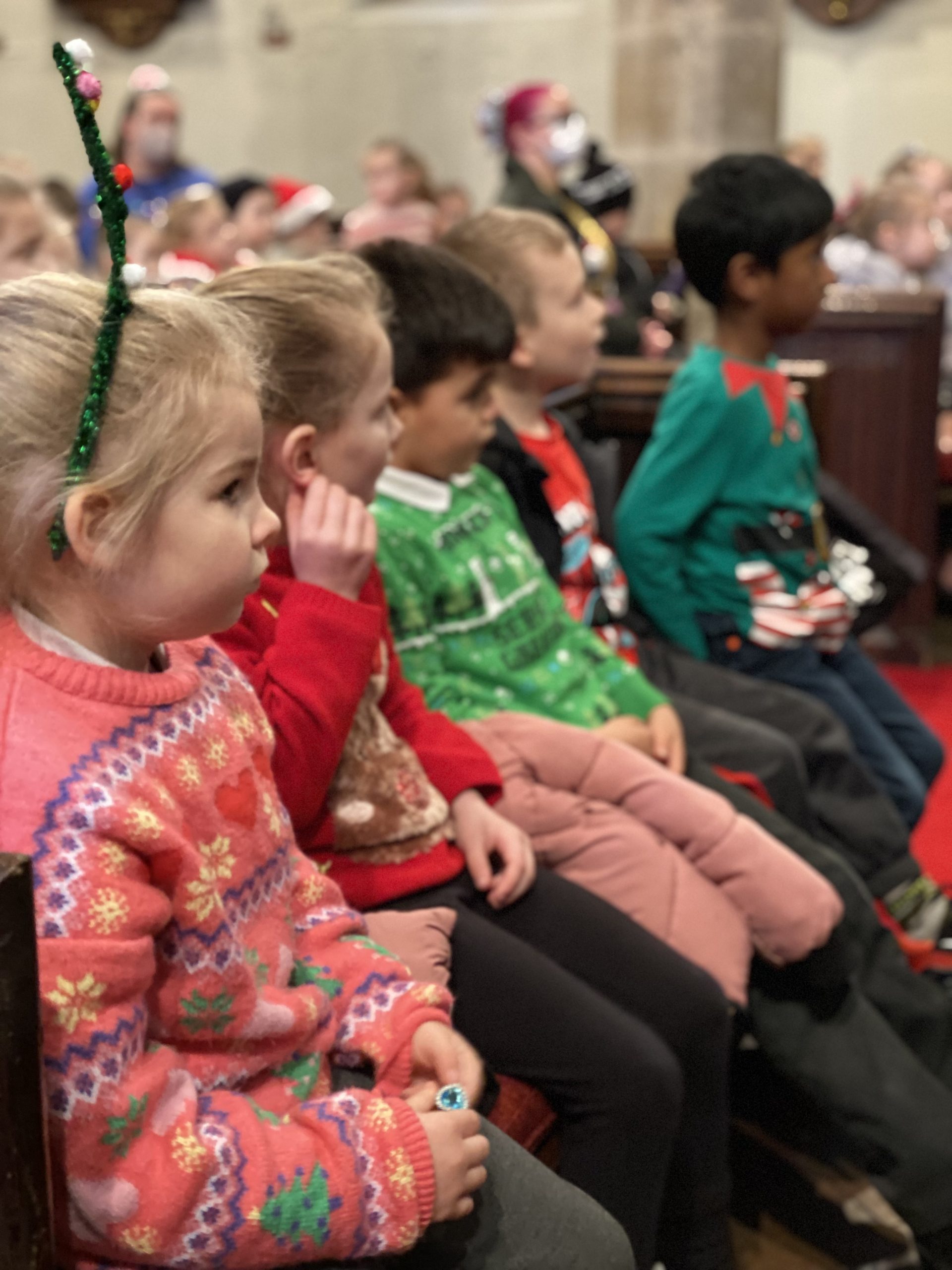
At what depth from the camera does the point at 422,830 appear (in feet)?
5.30

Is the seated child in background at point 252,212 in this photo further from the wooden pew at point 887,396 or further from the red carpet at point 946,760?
the red carpet at point 946,760

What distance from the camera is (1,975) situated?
93 centimetres

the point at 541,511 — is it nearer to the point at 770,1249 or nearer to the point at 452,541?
the point at 452,541

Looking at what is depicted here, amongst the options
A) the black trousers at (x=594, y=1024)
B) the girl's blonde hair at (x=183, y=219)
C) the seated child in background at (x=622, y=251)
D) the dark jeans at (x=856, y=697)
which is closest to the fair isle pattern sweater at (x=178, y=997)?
the black trousers at (x=594, y=1024)

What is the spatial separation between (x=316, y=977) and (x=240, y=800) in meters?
0.21

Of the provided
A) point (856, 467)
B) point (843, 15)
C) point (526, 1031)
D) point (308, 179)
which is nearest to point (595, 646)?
point (526, 1031)

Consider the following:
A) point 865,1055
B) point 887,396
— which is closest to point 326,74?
point 887,396

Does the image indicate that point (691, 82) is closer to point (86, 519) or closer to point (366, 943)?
point (366, 943)

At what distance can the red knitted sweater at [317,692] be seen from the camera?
1407mm

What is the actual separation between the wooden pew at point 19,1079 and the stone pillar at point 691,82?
636 cm

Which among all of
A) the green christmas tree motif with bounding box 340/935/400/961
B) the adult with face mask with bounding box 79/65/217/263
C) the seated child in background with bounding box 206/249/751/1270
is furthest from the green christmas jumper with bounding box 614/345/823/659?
the adult with face mask with bounding box 79/65/217/263

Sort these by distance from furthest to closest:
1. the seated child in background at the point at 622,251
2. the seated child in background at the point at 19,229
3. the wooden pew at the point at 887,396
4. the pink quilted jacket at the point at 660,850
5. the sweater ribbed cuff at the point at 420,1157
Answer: the seated child in background at the point at 622,251, the wooden pew at the point at 887,396, the seated child in background at the point at 19,229, the pink quilted jacket at the point at 660,850, the sweater ribbed cuff at the point at 420,1157

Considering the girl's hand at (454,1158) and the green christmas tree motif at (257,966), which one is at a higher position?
the green christmas tree motif at (257,966)

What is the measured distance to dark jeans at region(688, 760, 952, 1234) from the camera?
73.5 inches
